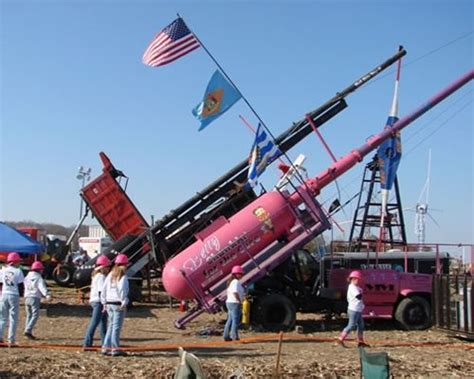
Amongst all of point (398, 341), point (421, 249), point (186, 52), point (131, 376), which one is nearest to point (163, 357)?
point (131, 376)

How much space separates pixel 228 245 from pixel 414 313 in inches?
197

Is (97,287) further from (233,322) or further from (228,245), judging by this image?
(228,245)

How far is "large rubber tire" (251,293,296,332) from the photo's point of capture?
15.8 meters

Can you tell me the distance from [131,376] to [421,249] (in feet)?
37.3

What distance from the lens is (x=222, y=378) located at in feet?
34.4

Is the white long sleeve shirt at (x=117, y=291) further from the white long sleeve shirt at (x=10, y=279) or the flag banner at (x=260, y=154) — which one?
the flag banner at (x=260, y=154)

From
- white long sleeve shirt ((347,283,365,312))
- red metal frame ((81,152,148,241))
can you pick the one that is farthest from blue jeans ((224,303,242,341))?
red metal frame ((81,152,148,241))

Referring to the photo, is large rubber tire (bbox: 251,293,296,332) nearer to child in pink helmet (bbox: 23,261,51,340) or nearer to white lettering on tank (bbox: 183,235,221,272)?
white lettering on tank (bbox: 183,235,221,272)

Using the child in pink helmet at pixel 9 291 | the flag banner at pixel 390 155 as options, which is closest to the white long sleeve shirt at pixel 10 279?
the child in pink helmet at pixel 9 291

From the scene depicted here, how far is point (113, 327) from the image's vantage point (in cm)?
1161

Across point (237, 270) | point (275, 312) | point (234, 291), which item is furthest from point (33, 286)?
point (275, 312)

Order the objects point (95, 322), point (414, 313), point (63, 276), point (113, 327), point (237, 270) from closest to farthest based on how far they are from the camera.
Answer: point (113, 327) < point (95, 322) < point (237, 270) < point (414, 313) < point (63, 276)

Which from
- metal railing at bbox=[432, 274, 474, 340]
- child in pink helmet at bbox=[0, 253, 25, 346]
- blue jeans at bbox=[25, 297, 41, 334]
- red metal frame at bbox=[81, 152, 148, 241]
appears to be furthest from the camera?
red metal frame at bbox=[81, 152, 148, 241]

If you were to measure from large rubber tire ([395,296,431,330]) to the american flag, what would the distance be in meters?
7.99
